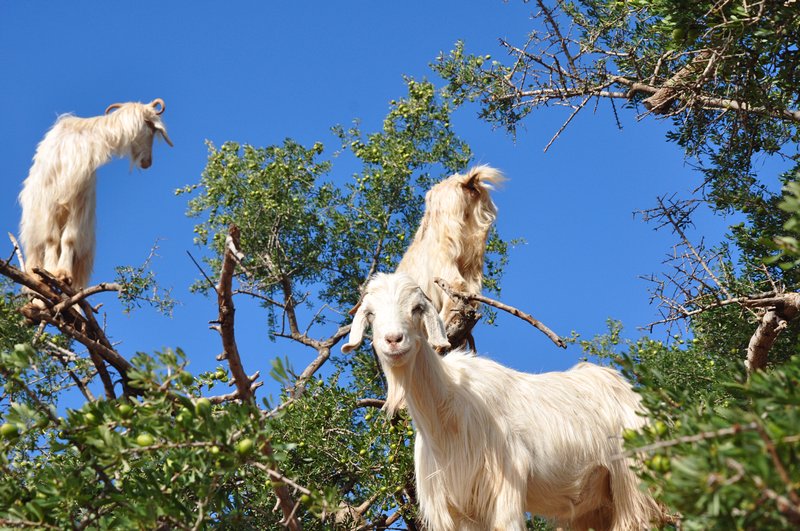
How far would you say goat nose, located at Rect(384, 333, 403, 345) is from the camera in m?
4.58

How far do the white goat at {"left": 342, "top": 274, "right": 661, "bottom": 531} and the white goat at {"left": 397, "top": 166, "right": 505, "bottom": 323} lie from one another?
226 centimetres

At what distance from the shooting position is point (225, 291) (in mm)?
3480

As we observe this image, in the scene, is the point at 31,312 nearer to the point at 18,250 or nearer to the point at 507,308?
the point at 18,250

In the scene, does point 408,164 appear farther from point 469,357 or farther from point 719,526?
point 719,526

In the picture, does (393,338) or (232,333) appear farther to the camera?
(393,338)

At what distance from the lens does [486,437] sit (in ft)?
16.0

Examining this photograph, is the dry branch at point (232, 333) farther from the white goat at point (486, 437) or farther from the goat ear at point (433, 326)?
the goat ear at point (433, 326)

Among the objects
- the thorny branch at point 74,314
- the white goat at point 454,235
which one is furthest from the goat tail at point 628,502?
the thorny branch at point 74,314

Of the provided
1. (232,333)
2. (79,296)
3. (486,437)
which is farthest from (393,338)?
(79,296)

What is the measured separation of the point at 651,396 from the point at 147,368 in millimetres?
1765

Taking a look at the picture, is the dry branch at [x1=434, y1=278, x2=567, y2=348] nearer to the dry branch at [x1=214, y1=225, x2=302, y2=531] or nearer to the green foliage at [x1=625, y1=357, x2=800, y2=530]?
the dry branch at [x1=214, y1=225, x2=302, y2=531]

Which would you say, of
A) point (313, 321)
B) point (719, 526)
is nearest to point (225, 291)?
point (719, 526)

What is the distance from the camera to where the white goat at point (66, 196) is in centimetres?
780

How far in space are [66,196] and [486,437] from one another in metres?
4.78
